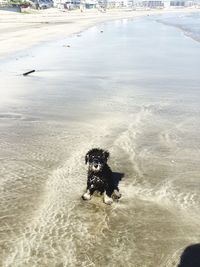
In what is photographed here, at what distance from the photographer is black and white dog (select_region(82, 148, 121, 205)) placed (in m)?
8.02

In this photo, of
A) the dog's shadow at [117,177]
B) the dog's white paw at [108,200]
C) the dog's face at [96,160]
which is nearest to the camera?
the dog's face at [96,160]

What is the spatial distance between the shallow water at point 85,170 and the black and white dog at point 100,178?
190 millimetres

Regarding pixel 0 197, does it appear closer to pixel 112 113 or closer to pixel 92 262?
pixel 92 262

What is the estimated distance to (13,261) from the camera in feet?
20.9

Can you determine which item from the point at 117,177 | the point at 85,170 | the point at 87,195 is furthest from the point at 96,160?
the point at 85,170

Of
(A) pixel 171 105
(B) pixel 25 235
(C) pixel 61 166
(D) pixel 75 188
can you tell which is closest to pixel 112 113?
(A) pixel 171 105

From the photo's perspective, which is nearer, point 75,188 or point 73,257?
point 73,257

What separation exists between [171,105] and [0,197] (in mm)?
9118

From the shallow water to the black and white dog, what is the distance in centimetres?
19

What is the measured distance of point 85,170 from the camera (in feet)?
32.2

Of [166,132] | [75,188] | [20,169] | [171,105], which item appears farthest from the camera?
[171,105]

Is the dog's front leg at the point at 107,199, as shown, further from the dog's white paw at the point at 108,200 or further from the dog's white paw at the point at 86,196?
the dog's white paw at the point at 86,196

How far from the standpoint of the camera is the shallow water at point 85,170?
678cm

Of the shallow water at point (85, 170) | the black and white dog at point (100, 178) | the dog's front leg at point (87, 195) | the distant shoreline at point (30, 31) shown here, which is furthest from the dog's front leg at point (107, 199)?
the distant shoreline at point (30, 31)
